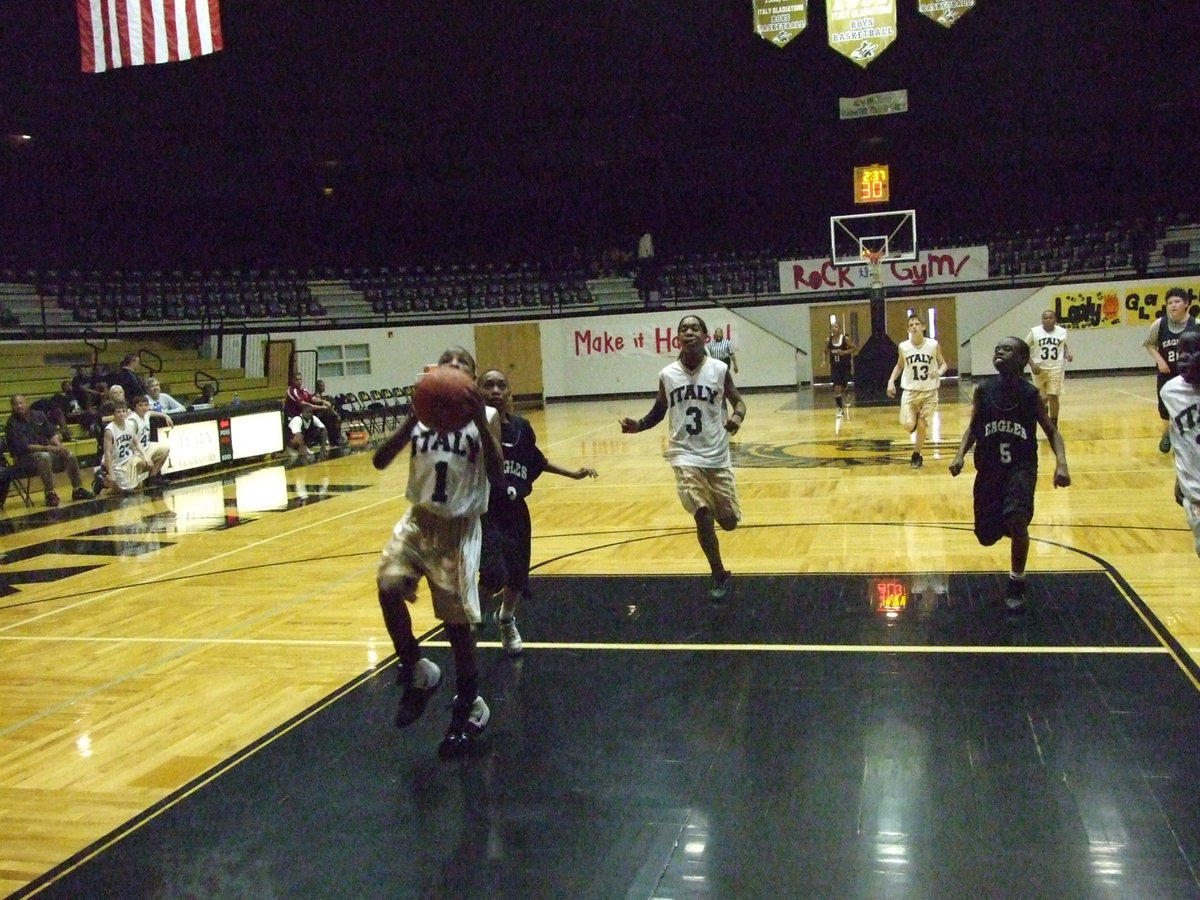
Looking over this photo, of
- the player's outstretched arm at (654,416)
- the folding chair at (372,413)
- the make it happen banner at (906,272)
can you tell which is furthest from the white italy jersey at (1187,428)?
the make it happen banner at (906,272)

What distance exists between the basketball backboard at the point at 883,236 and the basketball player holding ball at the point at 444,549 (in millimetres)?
18746

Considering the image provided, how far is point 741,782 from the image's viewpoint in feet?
11.8

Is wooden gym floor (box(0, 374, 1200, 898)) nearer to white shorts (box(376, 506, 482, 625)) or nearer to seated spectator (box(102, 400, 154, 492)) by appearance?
white shorts (box(376, 506, 482, 625))

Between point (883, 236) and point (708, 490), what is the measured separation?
18.4 meters

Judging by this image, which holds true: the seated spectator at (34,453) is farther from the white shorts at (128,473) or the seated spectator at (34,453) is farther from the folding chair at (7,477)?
the white shorts at (128,473)

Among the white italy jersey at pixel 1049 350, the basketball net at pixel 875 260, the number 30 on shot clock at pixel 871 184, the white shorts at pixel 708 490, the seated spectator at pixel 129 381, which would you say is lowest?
the white shorts at pixel 708 490

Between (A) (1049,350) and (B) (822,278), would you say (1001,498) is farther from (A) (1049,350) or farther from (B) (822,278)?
(B) (822,278)

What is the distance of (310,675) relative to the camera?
516 cm

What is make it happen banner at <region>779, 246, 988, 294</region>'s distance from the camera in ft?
88.6

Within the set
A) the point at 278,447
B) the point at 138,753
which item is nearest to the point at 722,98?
the point at 278,447

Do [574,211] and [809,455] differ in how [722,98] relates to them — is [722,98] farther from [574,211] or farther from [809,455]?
[809,455]

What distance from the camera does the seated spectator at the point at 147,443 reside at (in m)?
13.3

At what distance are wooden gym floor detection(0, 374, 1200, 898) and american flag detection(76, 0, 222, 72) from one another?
676cm

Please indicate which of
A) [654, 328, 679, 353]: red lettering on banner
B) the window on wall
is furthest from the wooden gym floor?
[654, 328, 679, 353]: red lettering on banner
